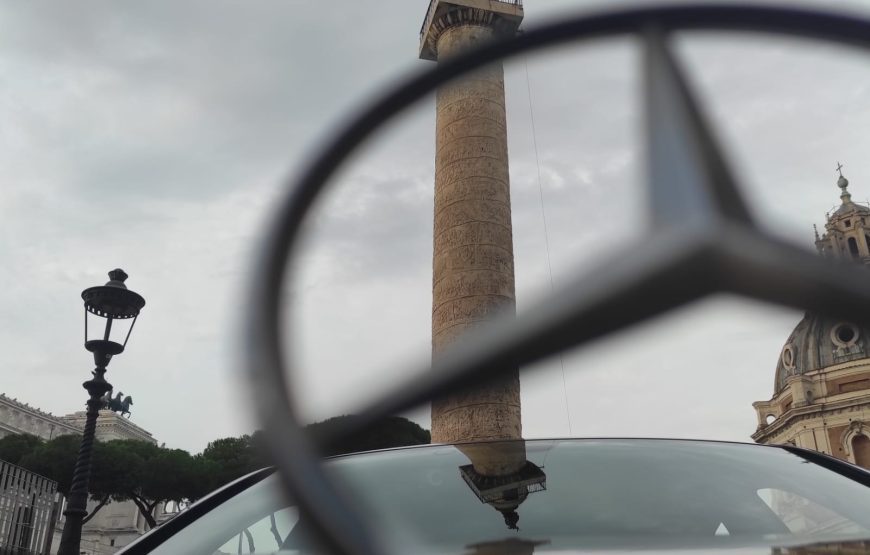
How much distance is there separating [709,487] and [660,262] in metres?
1.47

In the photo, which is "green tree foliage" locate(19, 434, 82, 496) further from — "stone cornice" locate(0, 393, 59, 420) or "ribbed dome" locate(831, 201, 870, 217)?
"ribbed dome" locate(831, 201, 870, 217)

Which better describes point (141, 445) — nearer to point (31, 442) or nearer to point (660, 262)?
point (31, 442)

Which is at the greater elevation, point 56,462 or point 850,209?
point 850,209

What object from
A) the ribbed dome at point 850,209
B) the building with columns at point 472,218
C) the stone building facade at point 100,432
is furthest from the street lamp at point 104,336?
the ribbed dome at point 850,209

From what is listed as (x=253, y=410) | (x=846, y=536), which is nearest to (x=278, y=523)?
(x=846, y=536)

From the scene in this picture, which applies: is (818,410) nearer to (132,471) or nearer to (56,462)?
(132,471)

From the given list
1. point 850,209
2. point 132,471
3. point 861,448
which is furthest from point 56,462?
point 850,209

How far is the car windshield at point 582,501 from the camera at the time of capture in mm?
1329

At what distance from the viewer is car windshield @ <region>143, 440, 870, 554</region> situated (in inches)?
52.3

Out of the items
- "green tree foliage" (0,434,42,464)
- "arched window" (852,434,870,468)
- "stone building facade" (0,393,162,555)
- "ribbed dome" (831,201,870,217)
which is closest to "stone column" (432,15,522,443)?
"green tree foliage" (0,434,42,464)

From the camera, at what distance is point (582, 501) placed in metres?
1.50

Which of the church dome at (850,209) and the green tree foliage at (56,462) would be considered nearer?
the green tree foliage at (56,462)

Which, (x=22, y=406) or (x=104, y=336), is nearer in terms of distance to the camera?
(x=104, y=336)

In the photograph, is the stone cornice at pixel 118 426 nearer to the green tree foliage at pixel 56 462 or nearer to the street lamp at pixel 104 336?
the green tree foliage at pixel 56 462
